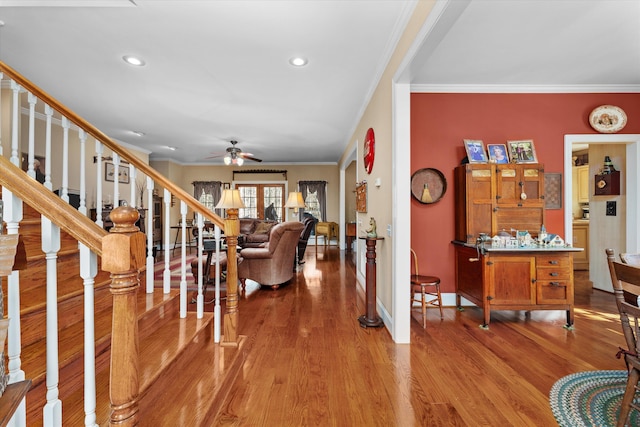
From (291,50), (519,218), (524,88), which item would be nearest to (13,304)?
(291,50)

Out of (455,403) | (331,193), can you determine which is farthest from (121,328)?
(331,193)

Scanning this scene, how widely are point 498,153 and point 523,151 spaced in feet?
0.93

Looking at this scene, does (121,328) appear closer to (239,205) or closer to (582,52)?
(239,205)

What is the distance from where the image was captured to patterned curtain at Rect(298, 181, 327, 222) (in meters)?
9.09

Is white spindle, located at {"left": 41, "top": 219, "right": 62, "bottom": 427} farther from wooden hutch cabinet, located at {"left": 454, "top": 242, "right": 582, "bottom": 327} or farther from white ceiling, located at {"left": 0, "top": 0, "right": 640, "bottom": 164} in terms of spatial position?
wooden hutch cabinet, located at {"left": 454, "top": 242, "right": 582, "bottom": 327}

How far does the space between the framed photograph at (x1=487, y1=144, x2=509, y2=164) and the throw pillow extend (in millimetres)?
4751

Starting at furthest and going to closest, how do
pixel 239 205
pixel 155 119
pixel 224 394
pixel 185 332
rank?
pixel 155 119 < pixel 239 205 < pixel 185 332 < pixel 224 394

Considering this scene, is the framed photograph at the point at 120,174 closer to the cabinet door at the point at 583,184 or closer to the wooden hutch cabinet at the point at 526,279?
the wooden hutch cabinet at the point at 526,279

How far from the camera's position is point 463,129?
11.6 feet

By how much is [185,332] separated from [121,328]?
4.17 feet

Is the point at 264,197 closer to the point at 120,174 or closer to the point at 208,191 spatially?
the point at 208,191

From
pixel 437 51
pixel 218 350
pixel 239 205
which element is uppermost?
pixel 437 51

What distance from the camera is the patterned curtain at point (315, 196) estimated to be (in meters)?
9.09

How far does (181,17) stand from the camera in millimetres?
2293
